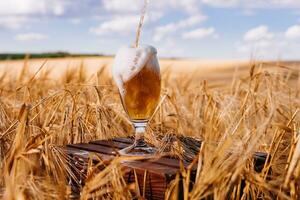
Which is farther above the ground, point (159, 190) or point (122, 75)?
point (122, 75)

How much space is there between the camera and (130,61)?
2.04 metres

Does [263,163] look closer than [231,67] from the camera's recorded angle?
Yes

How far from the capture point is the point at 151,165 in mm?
1930

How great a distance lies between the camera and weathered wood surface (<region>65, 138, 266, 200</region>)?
186 cm

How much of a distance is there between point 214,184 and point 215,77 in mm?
10010

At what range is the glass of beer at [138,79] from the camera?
2031 mm

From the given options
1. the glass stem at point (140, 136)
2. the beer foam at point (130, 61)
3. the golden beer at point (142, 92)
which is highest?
the beer foam at point (130, 61)

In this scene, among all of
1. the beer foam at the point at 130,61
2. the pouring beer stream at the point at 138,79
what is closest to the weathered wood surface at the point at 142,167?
the pouring beer stream at the point at 138,79

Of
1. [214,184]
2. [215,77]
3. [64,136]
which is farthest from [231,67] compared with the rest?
[214,184]

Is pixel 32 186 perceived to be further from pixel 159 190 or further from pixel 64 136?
pixel 64 136

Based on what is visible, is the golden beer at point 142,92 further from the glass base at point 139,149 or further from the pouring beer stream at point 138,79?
the glass base at point 139,149

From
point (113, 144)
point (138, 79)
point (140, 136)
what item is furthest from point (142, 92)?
point (113, 144)

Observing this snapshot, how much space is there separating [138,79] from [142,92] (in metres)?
0.04

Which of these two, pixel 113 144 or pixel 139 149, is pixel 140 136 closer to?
pixel 139 149
